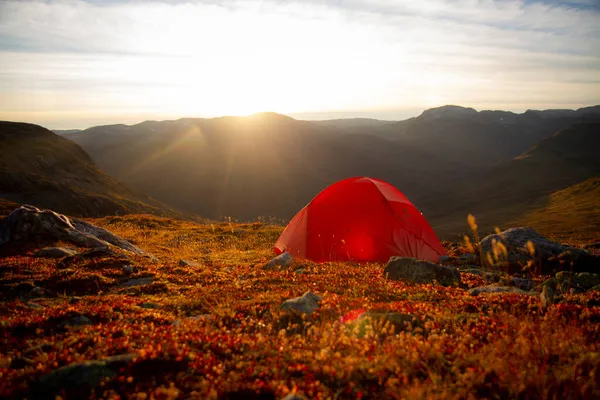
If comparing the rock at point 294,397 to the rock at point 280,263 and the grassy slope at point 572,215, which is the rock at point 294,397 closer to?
the rock at point 280,263

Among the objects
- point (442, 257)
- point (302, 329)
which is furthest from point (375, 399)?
point (442, 257)

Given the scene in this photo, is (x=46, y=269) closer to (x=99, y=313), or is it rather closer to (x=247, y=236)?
(x=99, y=313)

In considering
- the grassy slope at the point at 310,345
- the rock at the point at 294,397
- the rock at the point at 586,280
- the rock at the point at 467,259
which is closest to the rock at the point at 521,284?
the rock at the point at 586,280

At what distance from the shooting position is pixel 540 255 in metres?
14.3

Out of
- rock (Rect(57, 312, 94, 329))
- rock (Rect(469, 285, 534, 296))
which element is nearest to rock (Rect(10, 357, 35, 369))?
rock (Rect(57, 312, 94, 329))

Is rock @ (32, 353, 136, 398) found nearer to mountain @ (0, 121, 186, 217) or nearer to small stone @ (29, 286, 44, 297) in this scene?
small stone @ (29, 286, 44, 297)

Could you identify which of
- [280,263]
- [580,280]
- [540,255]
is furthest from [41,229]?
[540,255]

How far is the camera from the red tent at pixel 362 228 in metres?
17.0

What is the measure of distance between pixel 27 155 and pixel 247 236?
99893 millimetres

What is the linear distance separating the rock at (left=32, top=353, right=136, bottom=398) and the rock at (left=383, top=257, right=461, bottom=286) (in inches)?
377

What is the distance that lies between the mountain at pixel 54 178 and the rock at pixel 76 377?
162ft

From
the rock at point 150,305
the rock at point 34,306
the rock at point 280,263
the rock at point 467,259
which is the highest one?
the rock at point 34,306

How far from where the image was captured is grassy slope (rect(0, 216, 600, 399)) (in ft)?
15.2

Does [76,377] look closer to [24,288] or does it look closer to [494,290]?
[24,288]
